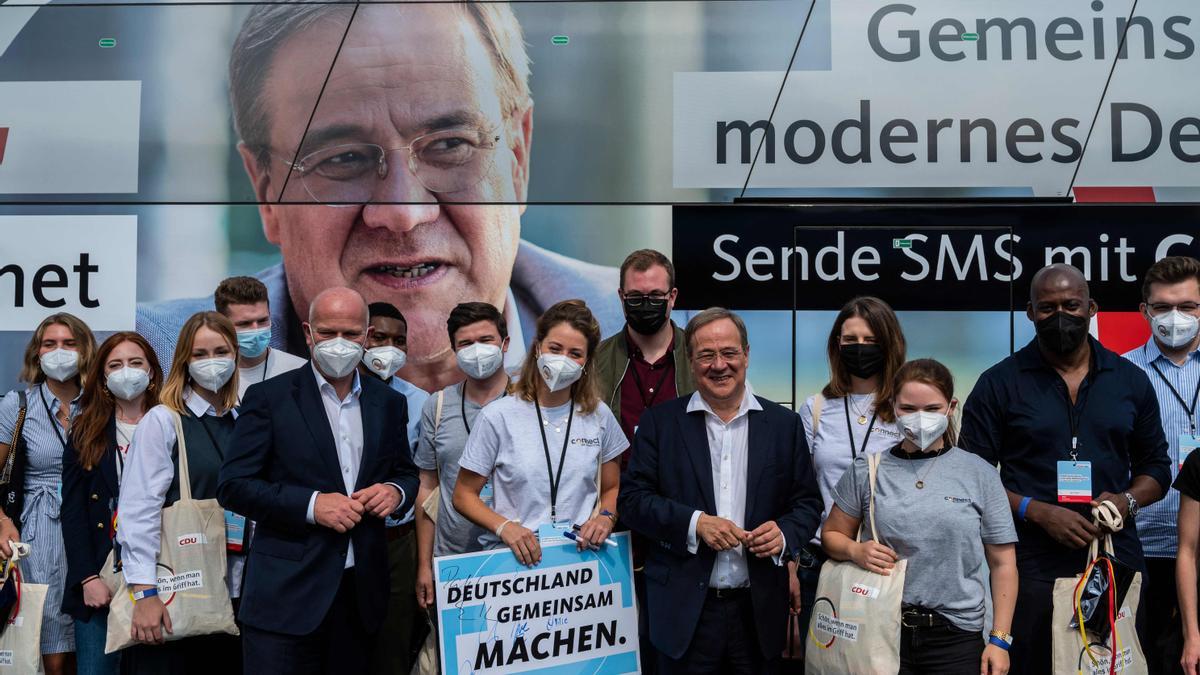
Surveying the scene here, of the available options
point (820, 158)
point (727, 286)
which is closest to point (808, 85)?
point (820, 158)

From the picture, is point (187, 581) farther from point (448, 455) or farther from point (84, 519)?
point (448, 455)

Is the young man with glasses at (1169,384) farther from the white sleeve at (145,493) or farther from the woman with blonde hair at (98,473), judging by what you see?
the woman with blonde hair at (98,473)

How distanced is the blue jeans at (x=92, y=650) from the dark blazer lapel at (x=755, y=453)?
2.60 m

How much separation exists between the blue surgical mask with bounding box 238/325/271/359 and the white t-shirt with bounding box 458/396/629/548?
1.66 meters

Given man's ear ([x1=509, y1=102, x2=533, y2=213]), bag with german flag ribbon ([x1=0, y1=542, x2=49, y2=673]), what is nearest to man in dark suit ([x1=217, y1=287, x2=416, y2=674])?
bag with german flag ribbon ([x1=0, y1=542, x2=49, y2=673])

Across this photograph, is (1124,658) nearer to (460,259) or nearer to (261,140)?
(460,259)

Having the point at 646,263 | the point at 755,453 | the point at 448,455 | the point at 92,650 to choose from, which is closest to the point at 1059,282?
the point at 755,453

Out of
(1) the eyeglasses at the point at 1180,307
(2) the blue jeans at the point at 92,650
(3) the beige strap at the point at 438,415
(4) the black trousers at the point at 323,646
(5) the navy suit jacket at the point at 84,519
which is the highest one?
(1) the eyeglasses at the point at 1180,307

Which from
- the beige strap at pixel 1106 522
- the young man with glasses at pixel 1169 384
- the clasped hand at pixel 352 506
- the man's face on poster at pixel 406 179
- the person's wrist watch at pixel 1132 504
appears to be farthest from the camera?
the man's face on poster at pixel 406 179

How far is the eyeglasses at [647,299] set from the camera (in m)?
4.50

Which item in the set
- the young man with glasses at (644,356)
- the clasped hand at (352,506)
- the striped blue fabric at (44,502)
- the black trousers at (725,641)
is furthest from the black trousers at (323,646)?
the striped blue fabric at (44,502)

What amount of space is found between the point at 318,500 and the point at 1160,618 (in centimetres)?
342

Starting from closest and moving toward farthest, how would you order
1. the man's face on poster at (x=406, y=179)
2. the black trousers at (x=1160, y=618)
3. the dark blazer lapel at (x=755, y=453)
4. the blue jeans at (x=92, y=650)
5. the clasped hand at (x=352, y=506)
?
the clasped hand at (x=352, y=506), the dark blazer lapel at (x=755, y=453), the black trousers at (x=1160, y=618), the blue jeans at (x=92, y=650), the man's face on poster at (x=406, y=179)

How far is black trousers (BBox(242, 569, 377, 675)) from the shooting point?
11.8ft
